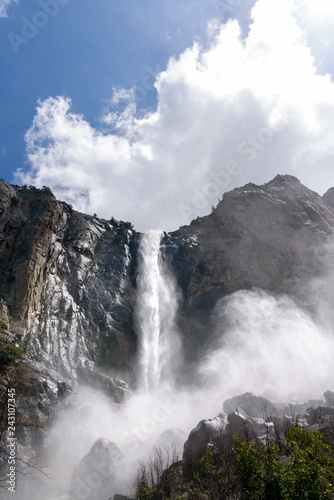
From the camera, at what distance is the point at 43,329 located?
24.9 meters

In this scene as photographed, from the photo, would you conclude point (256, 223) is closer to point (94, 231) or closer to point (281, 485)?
point (94, 231)

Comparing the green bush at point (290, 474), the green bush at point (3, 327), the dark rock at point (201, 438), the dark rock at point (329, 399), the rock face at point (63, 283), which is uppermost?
the rock face at point (63, 283)

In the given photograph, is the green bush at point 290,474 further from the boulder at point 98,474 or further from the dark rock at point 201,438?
the boulder at point 98,474

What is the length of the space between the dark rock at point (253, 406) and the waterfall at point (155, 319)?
32.5 feet

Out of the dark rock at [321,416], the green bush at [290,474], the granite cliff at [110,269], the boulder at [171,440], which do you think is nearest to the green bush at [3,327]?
the granite cliff at [110,269]

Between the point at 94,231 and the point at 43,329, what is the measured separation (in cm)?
1531

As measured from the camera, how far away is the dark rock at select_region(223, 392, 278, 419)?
19.4 meters

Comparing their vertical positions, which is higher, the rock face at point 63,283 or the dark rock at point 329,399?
the rock face at point 63,283

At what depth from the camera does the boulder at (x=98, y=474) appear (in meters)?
14.2

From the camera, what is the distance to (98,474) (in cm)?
1473

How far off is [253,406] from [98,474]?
10.1 metres

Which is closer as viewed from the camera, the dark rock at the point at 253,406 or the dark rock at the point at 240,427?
the dark rock at the point at 240,427

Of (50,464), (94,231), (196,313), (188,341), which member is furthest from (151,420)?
(94,231)

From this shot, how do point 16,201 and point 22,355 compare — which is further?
point 16,201
